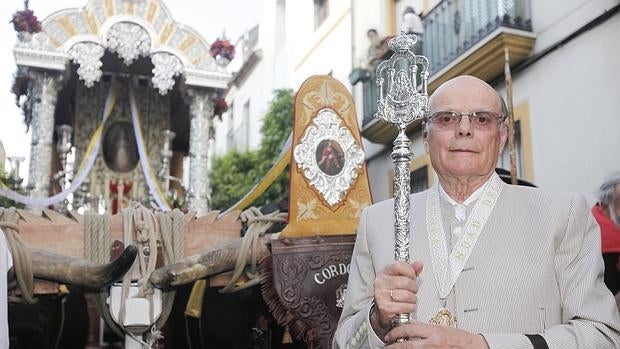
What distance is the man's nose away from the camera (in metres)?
1.97

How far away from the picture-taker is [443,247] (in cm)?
203

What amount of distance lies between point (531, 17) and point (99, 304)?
21.9ft

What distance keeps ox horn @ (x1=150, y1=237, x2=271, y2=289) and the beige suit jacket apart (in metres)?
1.08

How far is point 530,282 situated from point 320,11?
1411cm

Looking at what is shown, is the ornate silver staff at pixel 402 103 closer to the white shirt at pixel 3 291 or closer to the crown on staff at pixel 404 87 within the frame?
the crown on staff at pixel 404 87

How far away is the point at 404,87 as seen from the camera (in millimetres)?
1885

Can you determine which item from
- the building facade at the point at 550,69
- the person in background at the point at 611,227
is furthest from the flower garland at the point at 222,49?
the person in background at the point at 611,227

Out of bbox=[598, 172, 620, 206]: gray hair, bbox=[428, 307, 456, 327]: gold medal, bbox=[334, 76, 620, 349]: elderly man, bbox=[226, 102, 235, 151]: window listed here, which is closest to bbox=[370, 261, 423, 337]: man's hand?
bbox=[334, 76, 620, 349]: elderly man

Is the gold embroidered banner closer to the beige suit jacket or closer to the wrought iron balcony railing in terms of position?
the beige suit jacket

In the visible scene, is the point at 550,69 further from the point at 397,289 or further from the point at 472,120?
the point at 397,289

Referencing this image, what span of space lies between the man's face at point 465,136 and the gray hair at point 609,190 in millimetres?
1992

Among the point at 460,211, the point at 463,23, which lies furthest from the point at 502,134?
the point at 463,23

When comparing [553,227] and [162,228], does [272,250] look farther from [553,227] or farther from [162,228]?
[553,227]

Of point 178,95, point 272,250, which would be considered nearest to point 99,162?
point 178,95
